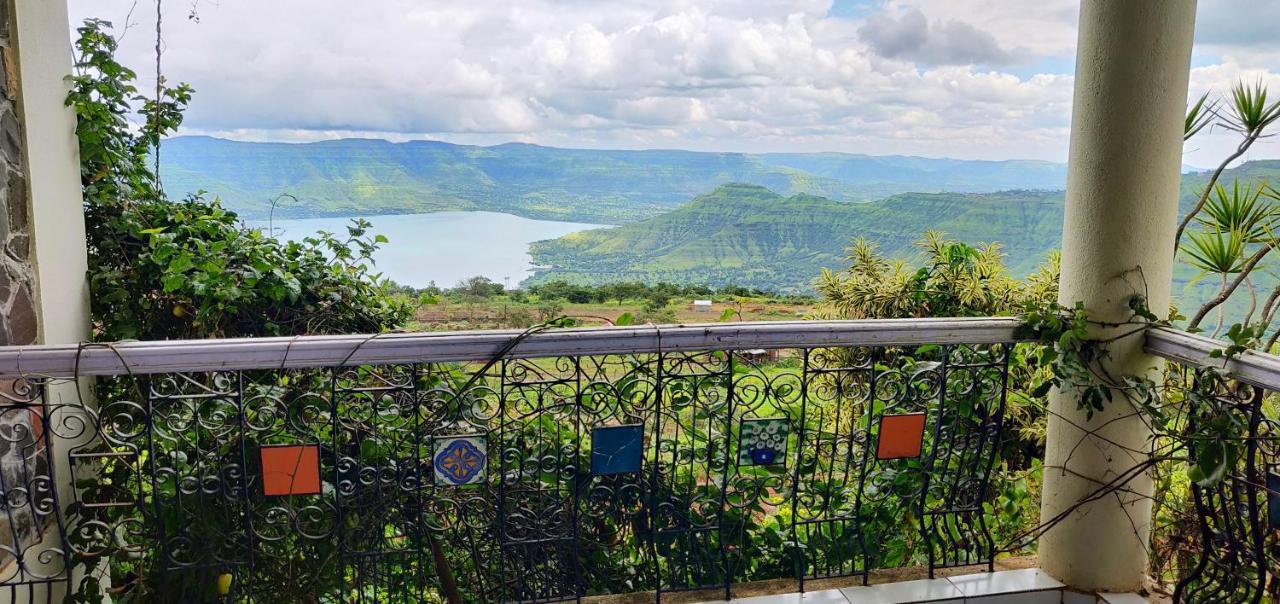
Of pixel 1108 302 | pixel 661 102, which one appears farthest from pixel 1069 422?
pixel 661 102

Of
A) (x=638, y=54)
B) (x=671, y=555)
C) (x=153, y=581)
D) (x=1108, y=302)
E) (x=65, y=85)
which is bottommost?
(x=153, y=581)

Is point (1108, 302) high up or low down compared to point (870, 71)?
down

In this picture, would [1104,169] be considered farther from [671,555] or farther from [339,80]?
[339,80]

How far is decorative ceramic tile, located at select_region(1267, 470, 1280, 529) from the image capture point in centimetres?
195

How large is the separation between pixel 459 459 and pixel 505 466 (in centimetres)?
23

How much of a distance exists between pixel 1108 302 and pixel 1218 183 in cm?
106

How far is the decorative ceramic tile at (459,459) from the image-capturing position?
7.00ft

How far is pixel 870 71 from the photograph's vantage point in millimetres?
4875

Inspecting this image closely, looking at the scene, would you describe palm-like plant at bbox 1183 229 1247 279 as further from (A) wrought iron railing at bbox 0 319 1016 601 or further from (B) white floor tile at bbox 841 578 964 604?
(B) white floor tile at bbox 841 578 964 604

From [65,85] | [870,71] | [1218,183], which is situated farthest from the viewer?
[870,71]

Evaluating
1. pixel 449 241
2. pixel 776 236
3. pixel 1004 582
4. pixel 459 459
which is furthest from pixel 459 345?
pixel 776 236

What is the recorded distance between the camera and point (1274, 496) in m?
1.96

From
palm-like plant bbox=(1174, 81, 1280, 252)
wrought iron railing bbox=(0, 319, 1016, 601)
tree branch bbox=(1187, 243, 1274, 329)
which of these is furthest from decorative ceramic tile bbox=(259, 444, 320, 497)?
palm-like plant bbox=(1174, 81, 1280, 252)

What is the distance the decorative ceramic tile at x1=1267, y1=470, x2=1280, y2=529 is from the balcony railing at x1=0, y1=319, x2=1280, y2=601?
0.09 metres
